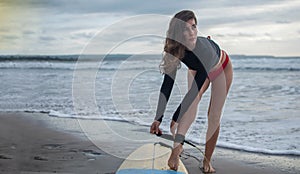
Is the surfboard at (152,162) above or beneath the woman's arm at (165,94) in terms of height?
beneath

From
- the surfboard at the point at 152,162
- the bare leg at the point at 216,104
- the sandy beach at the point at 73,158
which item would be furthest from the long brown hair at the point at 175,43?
the sandy beach at the point at 73,158

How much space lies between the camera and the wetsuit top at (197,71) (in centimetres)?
291

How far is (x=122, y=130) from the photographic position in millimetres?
5750

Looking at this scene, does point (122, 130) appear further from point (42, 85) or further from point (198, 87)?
point (42, 85)

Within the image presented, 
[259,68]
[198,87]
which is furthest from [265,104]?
[259,68]

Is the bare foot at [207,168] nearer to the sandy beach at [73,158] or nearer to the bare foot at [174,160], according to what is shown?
the sandy beach at [73,158]

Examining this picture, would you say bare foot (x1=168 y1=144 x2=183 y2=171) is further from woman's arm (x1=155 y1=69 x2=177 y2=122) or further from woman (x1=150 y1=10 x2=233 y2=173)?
woman's arm (x1=155 y1=69 x2=177 y2=122)

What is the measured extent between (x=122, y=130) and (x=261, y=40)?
528 cm

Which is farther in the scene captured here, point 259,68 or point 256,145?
point 259,68

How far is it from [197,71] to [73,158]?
5.76 feet

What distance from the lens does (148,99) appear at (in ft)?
24.1

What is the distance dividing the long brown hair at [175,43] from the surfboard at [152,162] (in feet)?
1.48

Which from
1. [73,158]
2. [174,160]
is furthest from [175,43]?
[73,158]

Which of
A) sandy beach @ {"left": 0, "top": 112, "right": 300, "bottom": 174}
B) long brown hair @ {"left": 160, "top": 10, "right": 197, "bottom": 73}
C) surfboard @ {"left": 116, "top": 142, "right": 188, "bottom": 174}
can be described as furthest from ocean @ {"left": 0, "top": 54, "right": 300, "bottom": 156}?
surfboard @ {"left": 116, "top": 142, "right": 188, "bottom": 174}
